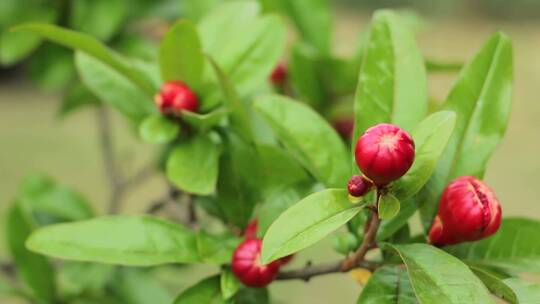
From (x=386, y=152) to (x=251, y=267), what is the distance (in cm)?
22

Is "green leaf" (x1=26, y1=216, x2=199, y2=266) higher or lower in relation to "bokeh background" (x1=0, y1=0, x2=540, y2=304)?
higher

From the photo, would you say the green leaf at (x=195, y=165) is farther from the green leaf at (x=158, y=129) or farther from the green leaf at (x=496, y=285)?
the green leaf at (x=496, y=285)

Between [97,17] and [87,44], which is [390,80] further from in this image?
[97,17]

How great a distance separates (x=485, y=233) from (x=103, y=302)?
2.38ft

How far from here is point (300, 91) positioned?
3.91 ft

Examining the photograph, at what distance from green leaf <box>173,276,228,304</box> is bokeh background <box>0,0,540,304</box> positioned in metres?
1.48

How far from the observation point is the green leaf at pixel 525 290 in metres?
0.67

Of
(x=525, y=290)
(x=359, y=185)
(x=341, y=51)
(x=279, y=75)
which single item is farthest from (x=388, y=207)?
(x=341, y=51)

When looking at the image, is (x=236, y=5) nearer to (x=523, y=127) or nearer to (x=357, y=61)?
(x=357, y=61)

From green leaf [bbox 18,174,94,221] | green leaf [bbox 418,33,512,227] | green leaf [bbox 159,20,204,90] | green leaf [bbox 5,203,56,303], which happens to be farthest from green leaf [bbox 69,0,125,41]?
green leaf [bbox 418,33,512,227]

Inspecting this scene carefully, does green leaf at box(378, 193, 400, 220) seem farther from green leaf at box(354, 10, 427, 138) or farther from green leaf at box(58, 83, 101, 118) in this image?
green leaf at box(58, 83, 101, 118)

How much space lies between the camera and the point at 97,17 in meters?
1.43

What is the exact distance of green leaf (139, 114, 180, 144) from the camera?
0.91 metres

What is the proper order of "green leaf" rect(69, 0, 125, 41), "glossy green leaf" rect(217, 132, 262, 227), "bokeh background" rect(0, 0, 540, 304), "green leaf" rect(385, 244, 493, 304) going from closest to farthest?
"green leaf" rect(385, 244, 493, 304)
"glossy green leaf" rect(217, 132, 262, 227)
"green leaf" rect(69, 0, 125, 41)
"bokeh background" rect(0, 0, 540, 304)
